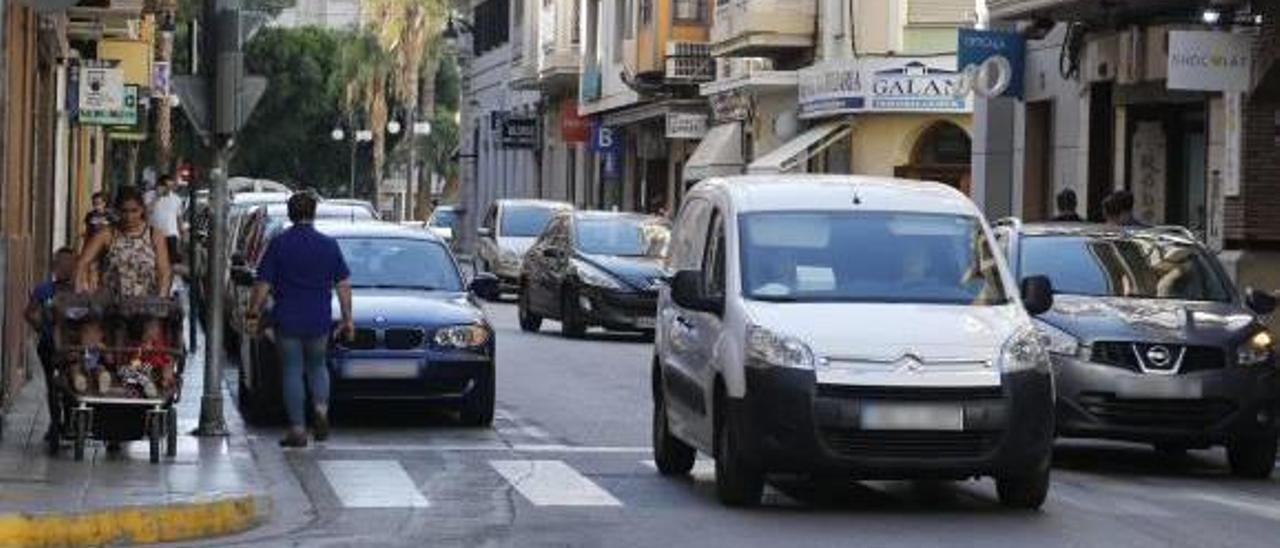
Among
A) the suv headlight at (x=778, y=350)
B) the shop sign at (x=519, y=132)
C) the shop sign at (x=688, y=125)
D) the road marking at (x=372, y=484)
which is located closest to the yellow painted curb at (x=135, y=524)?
the road marking at (x=372, y=484)

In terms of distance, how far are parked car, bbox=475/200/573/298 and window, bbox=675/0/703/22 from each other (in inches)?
289

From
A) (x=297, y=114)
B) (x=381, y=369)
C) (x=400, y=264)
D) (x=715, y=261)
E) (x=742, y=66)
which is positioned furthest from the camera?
(x=297, y=114)

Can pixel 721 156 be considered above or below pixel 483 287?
above

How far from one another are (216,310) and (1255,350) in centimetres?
689

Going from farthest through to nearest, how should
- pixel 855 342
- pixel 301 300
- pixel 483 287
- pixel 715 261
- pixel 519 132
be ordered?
pixel 519 132, pixel 483 287, pixel 301 300, pixel 715 261, pixel 855 342

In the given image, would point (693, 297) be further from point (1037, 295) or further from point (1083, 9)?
point (1083, 9)

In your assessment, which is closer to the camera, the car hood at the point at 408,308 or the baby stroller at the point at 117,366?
the baby stroller at the point at 117,366

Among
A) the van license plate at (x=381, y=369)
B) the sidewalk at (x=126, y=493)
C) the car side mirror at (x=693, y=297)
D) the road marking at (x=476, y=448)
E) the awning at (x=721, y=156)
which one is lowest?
the road marking at (x=476, y=448)

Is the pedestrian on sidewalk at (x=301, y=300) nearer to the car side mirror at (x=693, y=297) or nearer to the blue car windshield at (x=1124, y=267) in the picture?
the car side mirror at (x=693, y=297)

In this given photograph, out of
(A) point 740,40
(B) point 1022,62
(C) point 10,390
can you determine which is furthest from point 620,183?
(C) point 10,390

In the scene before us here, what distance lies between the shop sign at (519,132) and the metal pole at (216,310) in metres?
52.9

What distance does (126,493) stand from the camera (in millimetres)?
13570

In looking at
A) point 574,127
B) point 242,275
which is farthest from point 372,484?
point 574,127

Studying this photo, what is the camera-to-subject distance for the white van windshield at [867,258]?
14.1 m
